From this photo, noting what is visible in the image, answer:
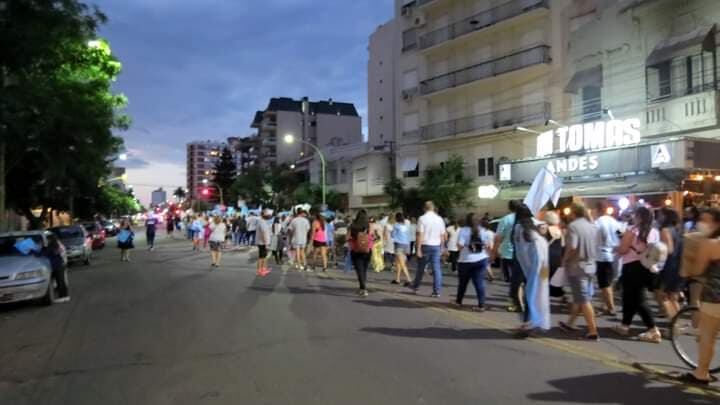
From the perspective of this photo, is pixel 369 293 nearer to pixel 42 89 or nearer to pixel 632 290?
pixel 632 290

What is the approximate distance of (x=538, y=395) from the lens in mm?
5688

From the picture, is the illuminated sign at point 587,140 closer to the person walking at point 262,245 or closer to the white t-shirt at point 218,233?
the person walking at point 262,245

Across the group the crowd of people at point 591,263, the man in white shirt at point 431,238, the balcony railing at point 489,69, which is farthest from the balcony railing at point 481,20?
the man in white shirt at point 431,238

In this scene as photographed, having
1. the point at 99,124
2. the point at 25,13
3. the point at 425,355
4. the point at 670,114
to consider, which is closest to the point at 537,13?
the point at 670,114

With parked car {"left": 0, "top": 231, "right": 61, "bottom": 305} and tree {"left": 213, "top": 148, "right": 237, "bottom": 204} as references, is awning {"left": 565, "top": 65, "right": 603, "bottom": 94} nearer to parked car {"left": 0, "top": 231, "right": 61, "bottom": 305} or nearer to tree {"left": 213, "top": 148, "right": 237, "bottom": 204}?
parked car {"left": 0, "top": 231, "right": 61, "bottom": 305}

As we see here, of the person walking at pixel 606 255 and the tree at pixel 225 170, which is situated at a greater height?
the tree at pixel 225 170

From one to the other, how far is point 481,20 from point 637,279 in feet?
95.1

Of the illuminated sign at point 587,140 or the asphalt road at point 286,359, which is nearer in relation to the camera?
the asphalt road at point 286,359

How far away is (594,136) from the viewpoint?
20000 mm

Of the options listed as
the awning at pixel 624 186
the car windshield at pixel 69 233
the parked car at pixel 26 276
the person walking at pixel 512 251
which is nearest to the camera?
the person walking at pixel 512 251

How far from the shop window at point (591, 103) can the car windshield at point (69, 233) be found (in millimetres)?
20726

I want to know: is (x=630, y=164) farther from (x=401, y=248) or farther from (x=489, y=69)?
(x=489, y=69)

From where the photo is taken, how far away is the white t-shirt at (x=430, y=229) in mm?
12078

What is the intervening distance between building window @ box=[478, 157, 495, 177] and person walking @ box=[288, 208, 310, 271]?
18.3 metres
